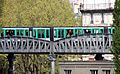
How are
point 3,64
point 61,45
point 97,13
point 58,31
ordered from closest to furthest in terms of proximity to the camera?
point 61,45 < point 58,31 < point 3,64 < point 97,13

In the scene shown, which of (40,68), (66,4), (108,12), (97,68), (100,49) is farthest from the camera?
(66,4)

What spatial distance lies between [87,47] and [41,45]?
3856mm

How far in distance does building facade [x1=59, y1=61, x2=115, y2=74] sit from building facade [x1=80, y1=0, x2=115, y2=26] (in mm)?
25826

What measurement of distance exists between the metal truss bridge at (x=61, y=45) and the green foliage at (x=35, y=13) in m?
15.9

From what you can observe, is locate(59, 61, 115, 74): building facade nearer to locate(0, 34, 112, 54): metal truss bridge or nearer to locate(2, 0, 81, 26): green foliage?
locate(0, 34, 112, 54): metal truss bridge

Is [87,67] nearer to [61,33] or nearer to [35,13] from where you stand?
[61,33]

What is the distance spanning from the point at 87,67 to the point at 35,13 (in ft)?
78.8

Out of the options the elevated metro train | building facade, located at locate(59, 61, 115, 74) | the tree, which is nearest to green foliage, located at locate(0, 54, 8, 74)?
the elevated metro train

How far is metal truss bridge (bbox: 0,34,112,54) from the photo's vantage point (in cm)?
4638

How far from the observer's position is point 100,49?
46.3m

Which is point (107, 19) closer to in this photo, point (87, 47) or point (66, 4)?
point (66, 4)

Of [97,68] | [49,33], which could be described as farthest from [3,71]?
[97,68]

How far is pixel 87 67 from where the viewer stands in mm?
42656

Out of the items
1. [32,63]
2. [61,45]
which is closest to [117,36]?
[61,45]
